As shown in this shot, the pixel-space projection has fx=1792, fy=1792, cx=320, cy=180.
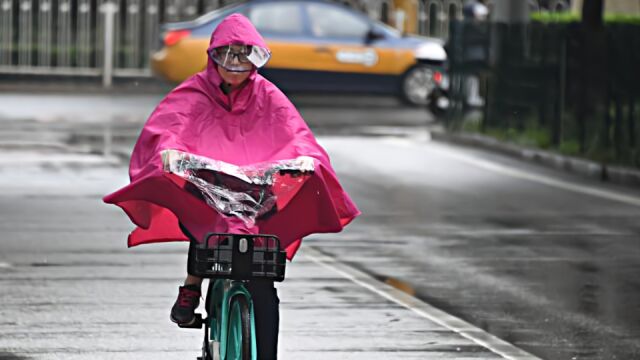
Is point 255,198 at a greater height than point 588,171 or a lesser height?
greater

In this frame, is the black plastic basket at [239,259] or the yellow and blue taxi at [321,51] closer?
the black plastic basket at [239,259]

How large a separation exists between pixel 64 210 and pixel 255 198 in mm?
7777

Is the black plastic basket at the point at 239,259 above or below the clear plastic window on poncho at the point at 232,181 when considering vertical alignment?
below

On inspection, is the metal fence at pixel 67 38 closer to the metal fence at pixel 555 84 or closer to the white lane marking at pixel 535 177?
the metal fence at pixel 555 84

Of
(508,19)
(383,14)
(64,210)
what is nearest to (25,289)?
(64,210)

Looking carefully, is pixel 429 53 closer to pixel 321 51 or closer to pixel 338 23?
pixel 338 23

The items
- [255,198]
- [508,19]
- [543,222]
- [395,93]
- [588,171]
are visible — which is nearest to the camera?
[255,198]

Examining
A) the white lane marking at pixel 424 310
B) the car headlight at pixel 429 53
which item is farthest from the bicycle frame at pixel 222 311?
the car headlight at pixel 429 53

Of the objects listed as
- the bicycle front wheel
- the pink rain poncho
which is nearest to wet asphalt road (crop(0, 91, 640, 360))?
the pink rain poncho

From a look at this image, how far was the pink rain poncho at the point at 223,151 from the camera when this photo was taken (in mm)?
6562

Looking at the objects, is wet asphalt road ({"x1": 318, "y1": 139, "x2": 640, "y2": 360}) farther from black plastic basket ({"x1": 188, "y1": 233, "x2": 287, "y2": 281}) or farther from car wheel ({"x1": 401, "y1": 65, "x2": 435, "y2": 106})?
car wheel ({"x1": 401, "y1": 65, "x2": 435, "y2": 106})

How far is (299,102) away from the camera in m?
28.1

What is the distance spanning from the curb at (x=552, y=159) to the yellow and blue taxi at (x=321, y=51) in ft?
14.6

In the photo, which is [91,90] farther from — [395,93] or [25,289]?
[25,289]
